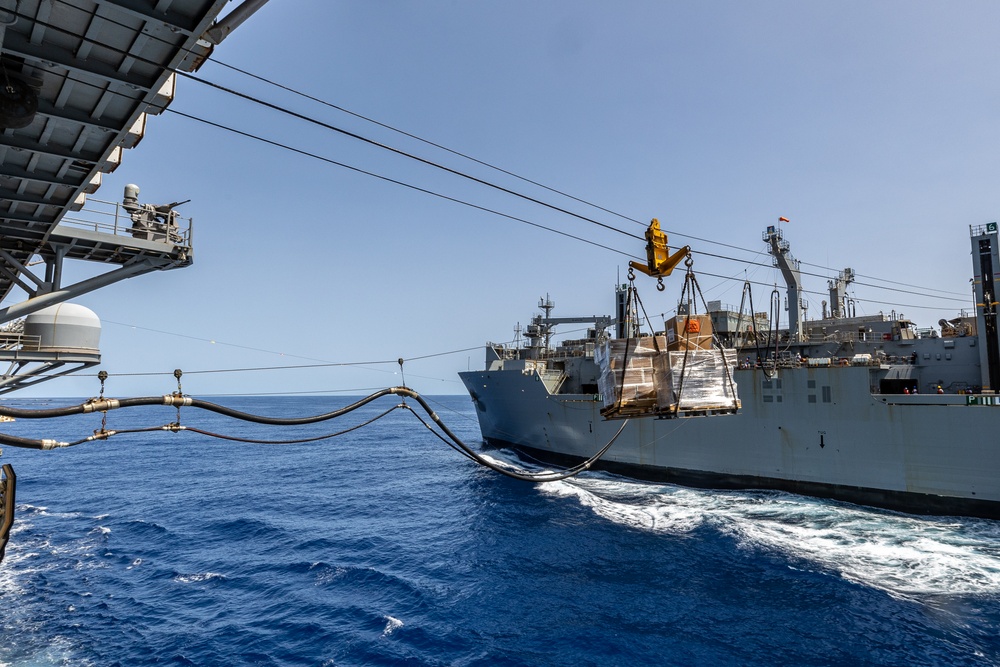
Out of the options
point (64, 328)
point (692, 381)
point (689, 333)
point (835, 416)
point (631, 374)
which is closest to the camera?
point (692, 381)

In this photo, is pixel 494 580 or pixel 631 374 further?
pixel 494 580

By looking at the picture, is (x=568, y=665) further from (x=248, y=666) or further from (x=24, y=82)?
(x=24, y=82)

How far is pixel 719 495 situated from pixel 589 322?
21.8 m

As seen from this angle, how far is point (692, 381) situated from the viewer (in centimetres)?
996

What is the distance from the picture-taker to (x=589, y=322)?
46688mm

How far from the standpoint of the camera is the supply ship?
22.7 metres

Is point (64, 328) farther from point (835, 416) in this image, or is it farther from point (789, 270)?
point (789, 270)

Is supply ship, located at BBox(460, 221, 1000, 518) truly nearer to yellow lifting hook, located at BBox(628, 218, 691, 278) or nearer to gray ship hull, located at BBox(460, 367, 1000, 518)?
gray ship hull, located at BBox(460, 367, 1000, 518)

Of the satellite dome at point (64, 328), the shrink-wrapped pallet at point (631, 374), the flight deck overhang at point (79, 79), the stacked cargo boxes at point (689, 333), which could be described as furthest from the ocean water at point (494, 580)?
the flight deck overhang at point (79, 79)

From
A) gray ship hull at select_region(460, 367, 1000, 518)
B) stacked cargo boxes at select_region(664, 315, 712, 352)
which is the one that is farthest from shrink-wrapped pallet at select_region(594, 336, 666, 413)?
gray ship hull at select_region(460, 367, 1000, 518)

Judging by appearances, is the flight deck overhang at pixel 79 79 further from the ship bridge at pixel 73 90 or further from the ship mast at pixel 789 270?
the ship mast at pixel 789 270

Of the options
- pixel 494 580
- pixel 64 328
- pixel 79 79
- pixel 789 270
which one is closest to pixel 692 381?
pixel 79 79

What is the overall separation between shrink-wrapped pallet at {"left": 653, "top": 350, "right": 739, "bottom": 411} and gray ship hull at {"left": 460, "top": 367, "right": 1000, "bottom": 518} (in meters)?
8.99

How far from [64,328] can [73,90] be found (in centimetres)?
1217
